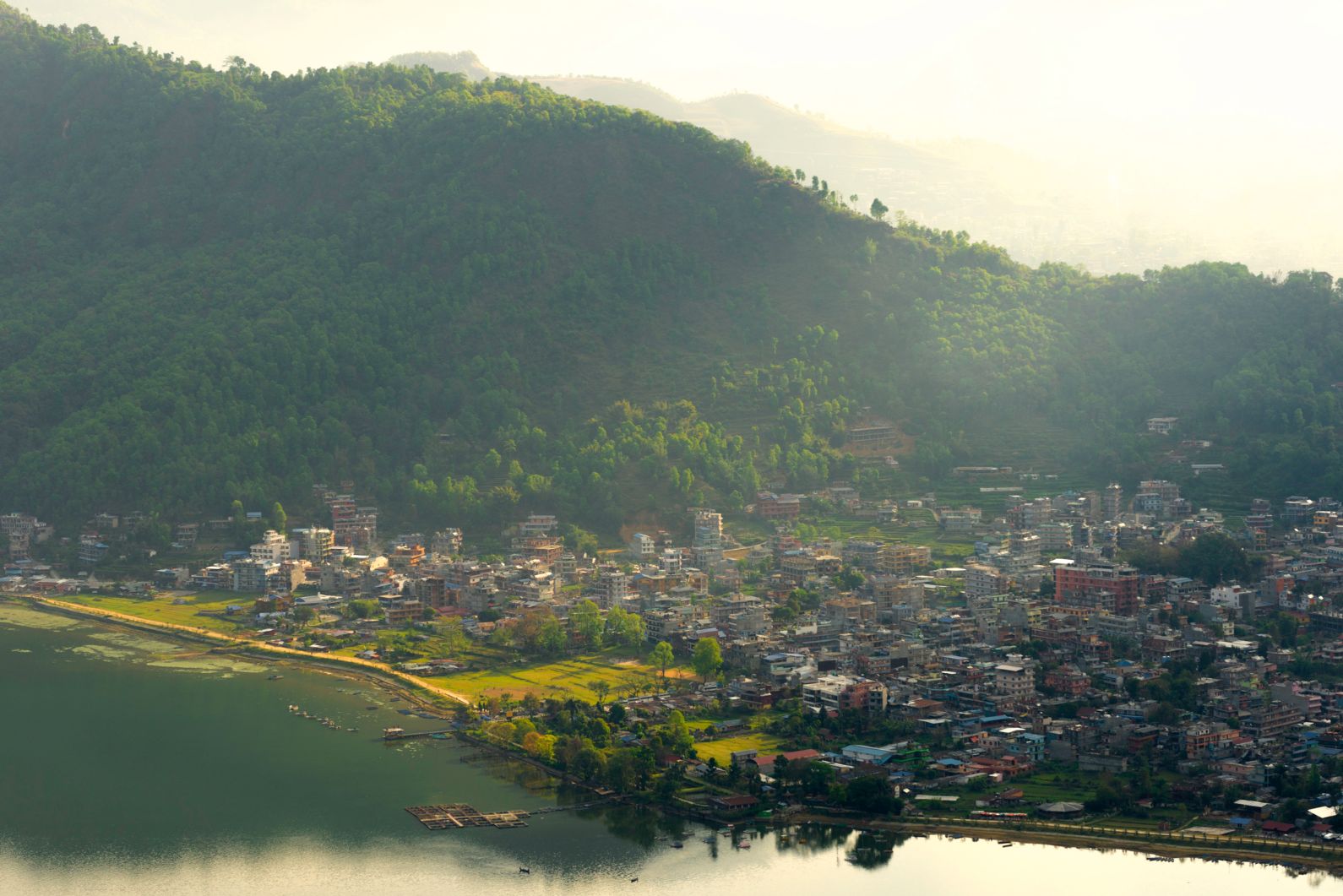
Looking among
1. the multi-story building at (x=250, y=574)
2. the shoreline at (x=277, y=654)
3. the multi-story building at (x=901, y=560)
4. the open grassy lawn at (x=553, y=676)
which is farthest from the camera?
the multi-story building at (x=250, y=574)

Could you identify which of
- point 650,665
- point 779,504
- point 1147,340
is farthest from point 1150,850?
point 1147,340

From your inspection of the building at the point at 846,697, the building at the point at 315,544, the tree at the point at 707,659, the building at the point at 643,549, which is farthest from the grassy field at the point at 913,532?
the building at the point at 846,697

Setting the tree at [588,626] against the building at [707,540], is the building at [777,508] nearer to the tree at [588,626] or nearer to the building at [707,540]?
the building at [707,540]

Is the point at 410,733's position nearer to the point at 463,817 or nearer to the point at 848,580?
the point at 463,817

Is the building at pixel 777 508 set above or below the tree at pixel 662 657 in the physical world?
above

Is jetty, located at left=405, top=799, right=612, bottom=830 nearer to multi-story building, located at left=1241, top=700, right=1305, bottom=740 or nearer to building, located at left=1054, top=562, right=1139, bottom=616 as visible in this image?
multi-story building, located at left=1241, top=700, right=1305, bottom=740

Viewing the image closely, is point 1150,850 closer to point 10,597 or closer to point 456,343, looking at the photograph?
point 10,597
